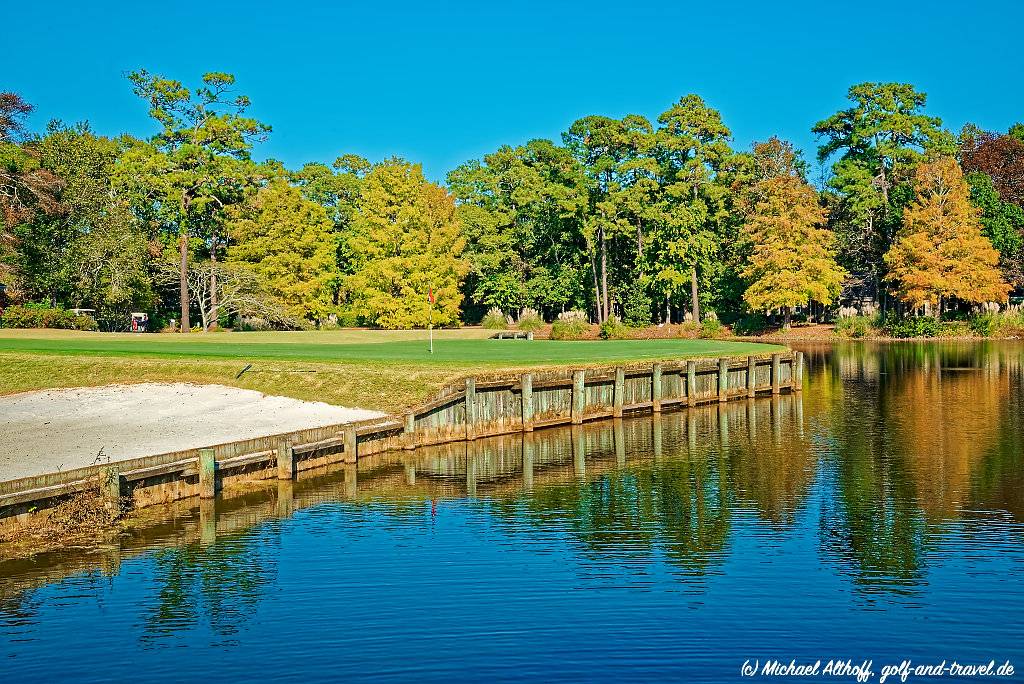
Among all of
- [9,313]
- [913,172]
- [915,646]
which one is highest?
[913,172]

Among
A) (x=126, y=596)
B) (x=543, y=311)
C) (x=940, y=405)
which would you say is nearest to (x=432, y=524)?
(x=126, y=596)

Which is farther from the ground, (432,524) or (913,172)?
(913,172)

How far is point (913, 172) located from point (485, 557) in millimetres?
86051

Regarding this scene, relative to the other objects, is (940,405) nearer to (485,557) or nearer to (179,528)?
(485,557)

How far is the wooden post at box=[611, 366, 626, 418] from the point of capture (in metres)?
38.3

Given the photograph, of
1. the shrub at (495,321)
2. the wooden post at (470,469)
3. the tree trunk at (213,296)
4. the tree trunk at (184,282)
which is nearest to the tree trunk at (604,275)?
the shrub at (495,321)

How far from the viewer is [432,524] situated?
2186 centimetres

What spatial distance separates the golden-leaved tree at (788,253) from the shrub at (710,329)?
3475 mm

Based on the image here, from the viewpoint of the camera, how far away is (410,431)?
31391 mm

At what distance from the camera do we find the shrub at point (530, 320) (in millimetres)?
86319

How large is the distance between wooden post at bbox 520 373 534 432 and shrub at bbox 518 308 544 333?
46.3m

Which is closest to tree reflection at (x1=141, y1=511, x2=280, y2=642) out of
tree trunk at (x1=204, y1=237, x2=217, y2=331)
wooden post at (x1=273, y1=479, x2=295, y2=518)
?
wooden post at (x1=273, y1=479, x2=295, y2=518)

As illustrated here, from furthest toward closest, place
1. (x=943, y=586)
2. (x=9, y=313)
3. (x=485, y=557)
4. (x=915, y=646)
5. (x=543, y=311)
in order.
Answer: (x=543, y=311), (x=9, y=313), (x=485, y=557), (x=943, y=586), (x=915, y=646)

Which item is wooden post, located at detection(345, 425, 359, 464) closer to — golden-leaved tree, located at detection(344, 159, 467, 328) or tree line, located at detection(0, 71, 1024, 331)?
tree line, located at detection(0, 71, 1024, 331)
